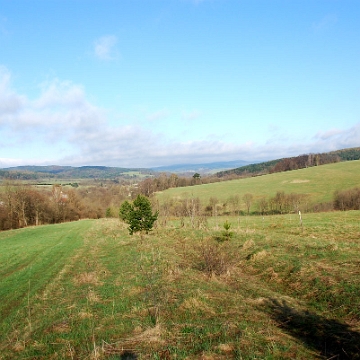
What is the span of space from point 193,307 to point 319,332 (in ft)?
11.6

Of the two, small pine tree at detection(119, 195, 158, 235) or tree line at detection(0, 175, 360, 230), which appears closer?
small pine tree at detection(119, 195, 158, 235)

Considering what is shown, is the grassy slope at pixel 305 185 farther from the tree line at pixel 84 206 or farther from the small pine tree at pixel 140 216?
the small pine tree at pixel 140 216

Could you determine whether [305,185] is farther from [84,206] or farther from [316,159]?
[84,206]

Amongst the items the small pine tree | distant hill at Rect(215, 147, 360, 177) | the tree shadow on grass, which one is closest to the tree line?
the small pine tree

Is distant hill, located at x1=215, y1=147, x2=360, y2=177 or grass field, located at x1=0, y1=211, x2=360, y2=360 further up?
distant hill, located at x1=215, y1=147, x2=360, y2=177

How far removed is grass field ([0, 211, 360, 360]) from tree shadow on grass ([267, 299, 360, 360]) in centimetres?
2

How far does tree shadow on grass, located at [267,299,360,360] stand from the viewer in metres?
6.52

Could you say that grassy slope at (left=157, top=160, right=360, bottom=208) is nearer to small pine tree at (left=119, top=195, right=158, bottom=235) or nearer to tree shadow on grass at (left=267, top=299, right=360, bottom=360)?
small pine tree at (left=119, top=195, right=158, bottom=235)

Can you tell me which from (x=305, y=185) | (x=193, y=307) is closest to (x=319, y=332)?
(x=193, y=307)

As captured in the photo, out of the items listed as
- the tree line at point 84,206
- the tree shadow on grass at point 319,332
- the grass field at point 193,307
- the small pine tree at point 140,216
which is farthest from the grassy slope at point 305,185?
the tree shadow on grass at point 319,332

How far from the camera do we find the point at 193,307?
8.87 metres

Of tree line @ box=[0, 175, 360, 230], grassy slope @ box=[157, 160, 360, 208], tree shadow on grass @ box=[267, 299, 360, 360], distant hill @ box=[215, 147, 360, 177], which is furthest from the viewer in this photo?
distant hill @ box=[215, 147, 360, 177]

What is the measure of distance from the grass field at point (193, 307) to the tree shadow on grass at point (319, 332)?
0.08 ft

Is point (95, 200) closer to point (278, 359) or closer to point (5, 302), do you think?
point (5, 302)
